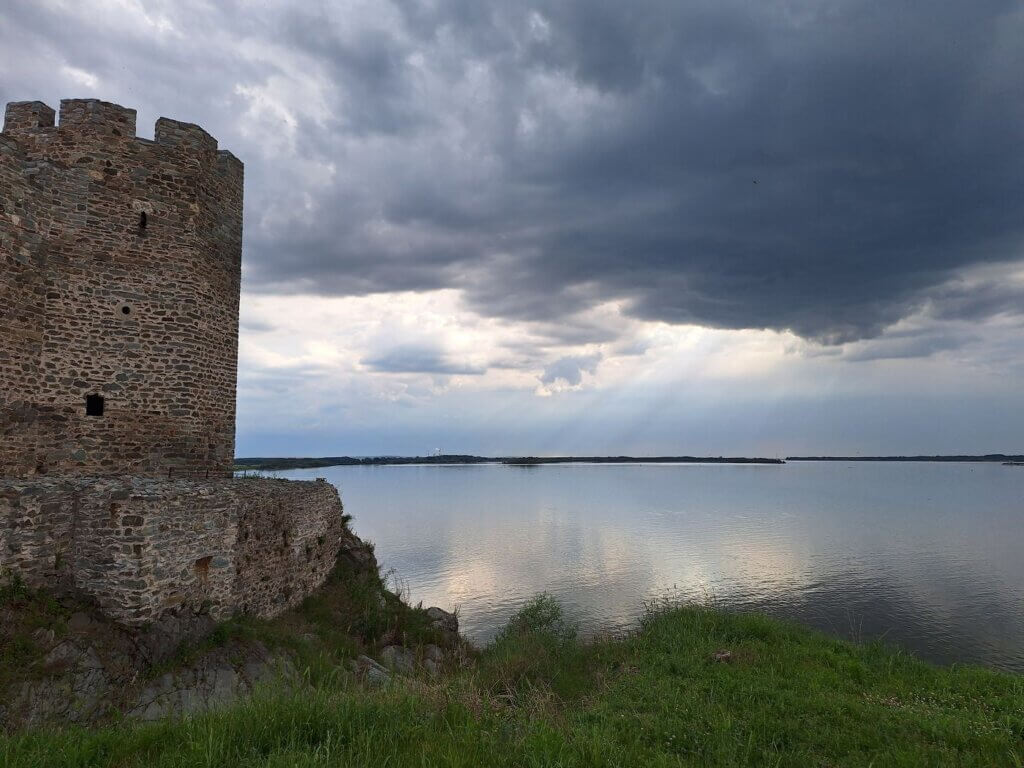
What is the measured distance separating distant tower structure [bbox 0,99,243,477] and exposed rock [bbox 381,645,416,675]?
6.22m

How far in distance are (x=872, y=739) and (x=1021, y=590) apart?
2696cm

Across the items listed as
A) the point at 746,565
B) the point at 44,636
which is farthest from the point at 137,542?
the point at 746,565

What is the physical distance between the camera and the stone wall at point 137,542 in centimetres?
891

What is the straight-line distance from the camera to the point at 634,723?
292 inches

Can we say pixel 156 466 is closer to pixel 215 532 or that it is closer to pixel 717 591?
pixel 215 532

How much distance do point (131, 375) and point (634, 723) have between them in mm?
12531

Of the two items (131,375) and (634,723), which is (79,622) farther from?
(634,723)

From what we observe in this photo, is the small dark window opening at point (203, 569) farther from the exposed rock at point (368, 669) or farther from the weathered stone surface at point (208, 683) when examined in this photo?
the exposed rock at point (368, 669)

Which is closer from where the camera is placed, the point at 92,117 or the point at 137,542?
the point at 137,542

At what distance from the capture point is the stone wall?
8.91m

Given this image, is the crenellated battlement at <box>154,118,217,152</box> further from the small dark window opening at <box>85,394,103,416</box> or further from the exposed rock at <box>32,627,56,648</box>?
the exposed rock at <box>32,627,56,648</box>

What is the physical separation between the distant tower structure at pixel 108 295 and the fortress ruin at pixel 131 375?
0.03 metres

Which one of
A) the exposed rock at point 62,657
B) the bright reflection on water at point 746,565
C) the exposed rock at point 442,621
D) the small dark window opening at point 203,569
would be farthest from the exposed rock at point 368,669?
the bright reflection on water at point 746,565

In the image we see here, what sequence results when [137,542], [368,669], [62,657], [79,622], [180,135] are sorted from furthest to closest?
[180,135], [368,669], [137,542], [79,622], [62,657]
